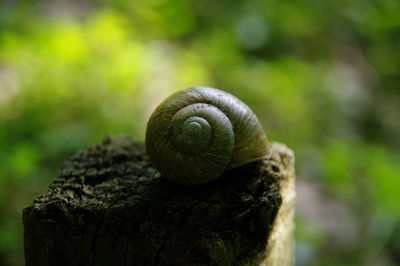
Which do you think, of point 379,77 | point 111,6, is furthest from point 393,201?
point 111,6

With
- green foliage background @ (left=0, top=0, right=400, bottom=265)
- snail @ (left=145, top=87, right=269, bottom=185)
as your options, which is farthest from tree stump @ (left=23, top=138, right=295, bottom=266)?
green foliage background @ (left=0, top=0, right=400, bottom=265)

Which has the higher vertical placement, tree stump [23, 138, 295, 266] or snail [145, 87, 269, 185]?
snail [145, 87, 269, 185]

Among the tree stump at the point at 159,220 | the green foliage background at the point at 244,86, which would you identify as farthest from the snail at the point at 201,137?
the green foliage background at the point at 244,86

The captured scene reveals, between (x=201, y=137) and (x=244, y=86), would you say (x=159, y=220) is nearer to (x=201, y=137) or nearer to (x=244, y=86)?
(x=201, y=137)

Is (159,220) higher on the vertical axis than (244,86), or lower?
lower

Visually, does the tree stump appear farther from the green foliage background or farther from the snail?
the green foliage background

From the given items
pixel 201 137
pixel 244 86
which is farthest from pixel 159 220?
pixel 244 86
